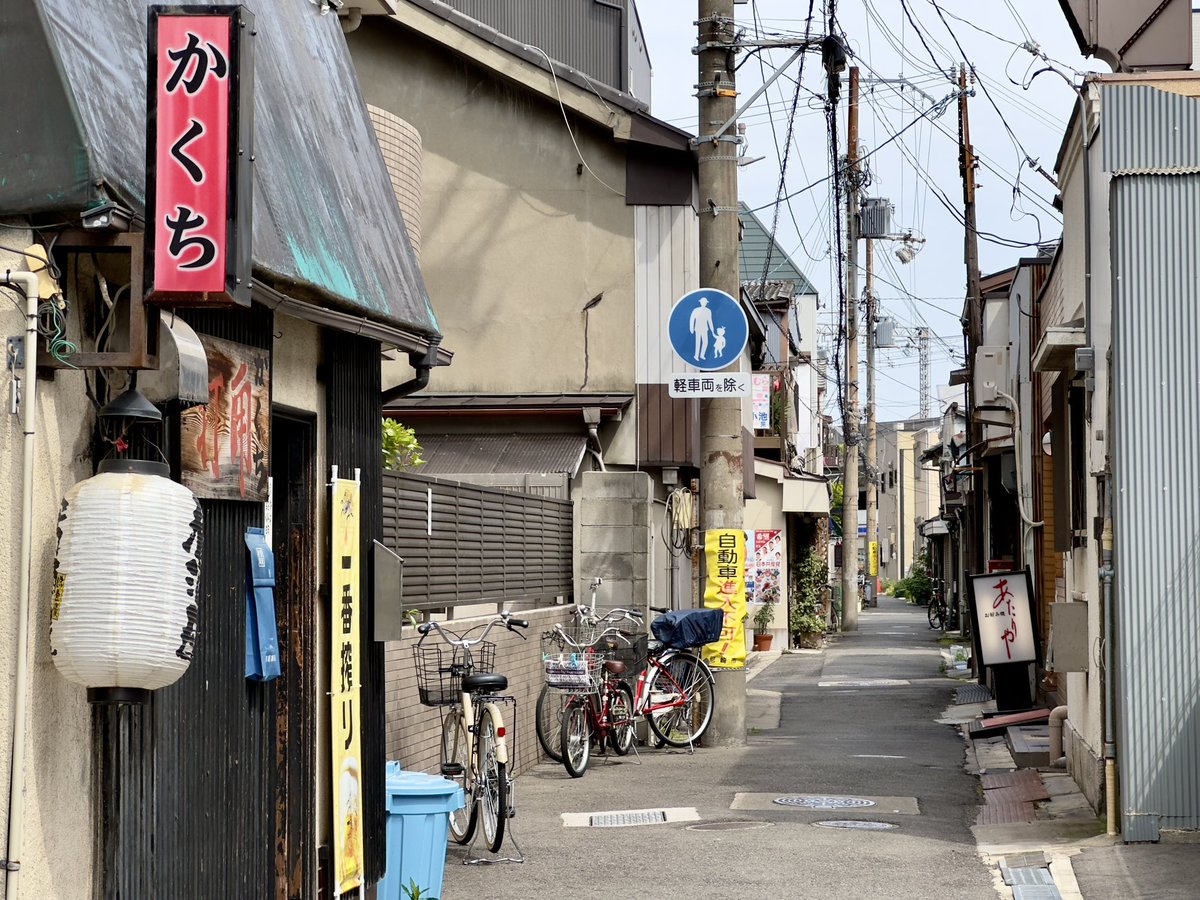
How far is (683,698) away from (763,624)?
51.9 ft

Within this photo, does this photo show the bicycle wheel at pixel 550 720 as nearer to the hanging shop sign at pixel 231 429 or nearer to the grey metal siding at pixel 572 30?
the hanging shop sign at pixel 231 429

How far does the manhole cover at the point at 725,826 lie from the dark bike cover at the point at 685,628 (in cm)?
425

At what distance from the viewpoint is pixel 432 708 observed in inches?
457

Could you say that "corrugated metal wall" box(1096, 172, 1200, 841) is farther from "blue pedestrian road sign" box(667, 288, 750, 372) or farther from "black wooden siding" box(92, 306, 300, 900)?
"blue pedestrian road sign" box(667, 288, 750, 372)

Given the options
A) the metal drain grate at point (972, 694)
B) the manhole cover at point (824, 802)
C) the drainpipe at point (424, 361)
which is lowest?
the metal drain grate at point (972, 694)

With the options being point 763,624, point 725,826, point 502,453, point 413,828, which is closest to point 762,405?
point 763,624

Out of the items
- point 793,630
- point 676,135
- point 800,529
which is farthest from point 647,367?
point 800,529

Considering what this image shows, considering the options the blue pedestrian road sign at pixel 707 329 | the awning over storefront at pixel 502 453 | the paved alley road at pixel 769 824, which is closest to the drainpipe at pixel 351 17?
the blue pedestrian road sign at pixel 707 329

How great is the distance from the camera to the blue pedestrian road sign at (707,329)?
15.8 meters

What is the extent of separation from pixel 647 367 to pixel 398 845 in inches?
445

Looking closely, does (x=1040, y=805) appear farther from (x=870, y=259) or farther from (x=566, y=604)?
(x=870, y=259)

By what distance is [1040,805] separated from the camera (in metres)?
11.9

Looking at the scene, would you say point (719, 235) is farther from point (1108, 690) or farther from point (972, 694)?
point (972, 694)

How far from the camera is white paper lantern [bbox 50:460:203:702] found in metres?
4.77
